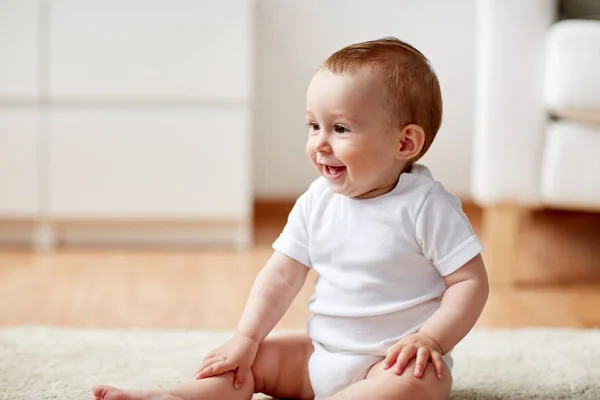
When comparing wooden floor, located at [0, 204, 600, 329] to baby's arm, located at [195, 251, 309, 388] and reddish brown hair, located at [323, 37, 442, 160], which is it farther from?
reddish brown hair, located at [323, 37, 442, 160]

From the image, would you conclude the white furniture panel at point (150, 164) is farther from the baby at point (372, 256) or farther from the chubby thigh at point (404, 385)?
the chubby thigh at point (404, 385)

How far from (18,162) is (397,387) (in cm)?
145

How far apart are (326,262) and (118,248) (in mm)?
1234

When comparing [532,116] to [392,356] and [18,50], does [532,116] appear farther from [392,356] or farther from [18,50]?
[18,50]

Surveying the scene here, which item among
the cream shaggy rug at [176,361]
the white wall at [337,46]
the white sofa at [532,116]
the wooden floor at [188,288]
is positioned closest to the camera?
the cream shaggy rug at [176,361]

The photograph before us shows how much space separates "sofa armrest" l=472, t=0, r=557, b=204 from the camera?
165cm

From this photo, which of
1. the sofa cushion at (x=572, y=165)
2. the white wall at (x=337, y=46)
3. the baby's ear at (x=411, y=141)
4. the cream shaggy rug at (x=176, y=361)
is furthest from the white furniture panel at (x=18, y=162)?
the baby's ear at (x=411, y=141)

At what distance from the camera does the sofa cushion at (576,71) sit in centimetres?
156

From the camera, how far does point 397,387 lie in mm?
837

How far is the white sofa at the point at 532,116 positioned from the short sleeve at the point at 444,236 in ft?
2.48

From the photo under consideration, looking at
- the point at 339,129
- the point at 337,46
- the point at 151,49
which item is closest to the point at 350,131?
the point at 339,129

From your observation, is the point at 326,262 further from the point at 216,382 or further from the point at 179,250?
the point at 179,250

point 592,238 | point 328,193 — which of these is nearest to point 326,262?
point 328,193

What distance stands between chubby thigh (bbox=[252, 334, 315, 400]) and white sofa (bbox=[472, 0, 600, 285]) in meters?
0.80
